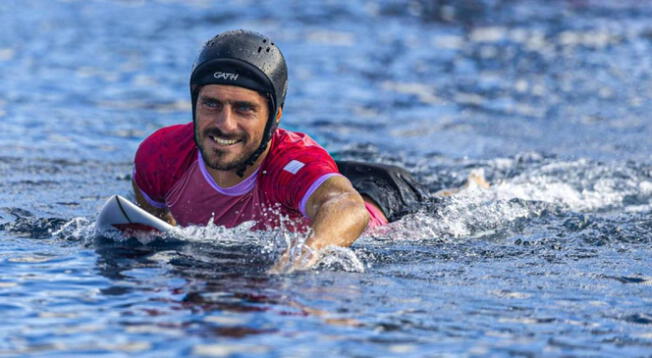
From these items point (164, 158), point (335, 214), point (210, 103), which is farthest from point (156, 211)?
point (335, 214)

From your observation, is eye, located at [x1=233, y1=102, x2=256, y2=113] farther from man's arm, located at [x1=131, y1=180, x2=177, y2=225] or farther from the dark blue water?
man's arm, located at [x1=131, y1=180, x2=177, y2=225]

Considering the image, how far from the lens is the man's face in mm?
6586

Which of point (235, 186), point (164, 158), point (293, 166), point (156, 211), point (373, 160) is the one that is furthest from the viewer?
point (373, 160)

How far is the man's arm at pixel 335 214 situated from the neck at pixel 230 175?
625mm

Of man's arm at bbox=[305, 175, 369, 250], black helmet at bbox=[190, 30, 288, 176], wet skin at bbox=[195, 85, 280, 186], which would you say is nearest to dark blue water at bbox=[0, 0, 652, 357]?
man's arm at bbox=[305, 175, 369, 250]

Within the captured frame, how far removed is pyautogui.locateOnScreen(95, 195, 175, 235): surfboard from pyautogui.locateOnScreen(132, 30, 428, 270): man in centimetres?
39

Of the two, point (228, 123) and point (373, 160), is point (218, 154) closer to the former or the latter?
point (228, 123)

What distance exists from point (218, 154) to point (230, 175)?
354mm

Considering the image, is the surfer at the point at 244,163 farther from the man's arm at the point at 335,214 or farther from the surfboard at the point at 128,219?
the surfboard at the point at 128,219

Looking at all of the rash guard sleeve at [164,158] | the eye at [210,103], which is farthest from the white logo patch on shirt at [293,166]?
the rash guard sleeve at [164,158]

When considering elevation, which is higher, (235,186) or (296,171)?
(296,171)

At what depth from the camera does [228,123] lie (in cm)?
656

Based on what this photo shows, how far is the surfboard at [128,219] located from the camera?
6711 mm

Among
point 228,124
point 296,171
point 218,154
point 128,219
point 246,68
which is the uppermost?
point 246,68
